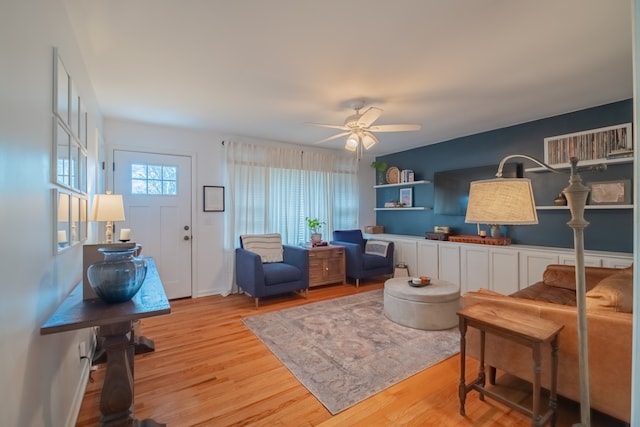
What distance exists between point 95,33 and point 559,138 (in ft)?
15.4

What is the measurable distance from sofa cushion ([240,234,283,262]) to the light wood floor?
1643 mm

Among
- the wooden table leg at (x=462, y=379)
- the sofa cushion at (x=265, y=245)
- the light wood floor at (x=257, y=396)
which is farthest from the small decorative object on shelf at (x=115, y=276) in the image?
the sofa cushion at (x=265, y=245)

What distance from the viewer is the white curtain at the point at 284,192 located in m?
4.46

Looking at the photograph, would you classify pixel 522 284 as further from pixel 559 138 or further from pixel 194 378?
pixel 194 378

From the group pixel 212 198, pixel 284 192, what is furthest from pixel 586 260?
pixel 212 198

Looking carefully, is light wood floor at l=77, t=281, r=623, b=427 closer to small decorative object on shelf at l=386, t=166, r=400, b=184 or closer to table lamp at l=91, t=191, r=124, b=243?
table lamp at l=91, t=191, r=124, b=243

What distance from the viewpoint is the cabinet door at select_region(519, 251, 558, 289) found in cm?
334

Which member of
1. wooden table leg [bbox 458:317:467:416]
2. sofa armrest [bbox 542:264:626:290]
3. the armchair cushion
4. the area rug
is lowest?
the area rug

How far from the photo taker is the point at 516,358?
6.09ft

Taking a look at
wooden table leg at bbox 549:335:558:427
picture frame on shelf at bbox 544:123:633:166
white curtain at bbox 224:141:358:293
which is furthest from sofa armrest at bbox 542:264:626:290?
white curtain at bbox 224:141:358:293

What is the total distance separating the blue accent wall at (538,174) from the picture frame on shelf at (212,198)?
3.40 m

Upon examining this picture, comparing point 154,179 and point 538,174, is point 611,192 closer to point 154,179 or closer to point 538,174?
point 538,174

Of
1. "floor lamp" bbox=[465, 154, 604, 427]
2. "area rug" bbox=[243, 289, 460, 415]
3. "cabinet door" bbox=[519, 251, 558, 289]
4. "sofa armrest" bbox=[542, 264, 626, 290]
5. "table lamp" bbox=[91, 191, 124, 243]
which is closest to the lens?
"floor lamp" bbox=[465, 154, 604, 427]

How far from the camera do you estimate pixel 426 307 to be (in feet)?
9.83
